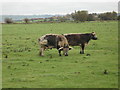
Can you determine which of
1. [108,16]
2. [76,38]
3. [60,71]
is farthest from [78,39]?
[108,16]

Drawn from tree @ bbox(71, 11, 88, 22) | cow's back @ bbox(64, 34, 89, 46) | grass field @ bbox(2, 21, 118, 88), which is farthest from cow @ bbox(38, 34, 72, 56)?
tree @ bbox(71, 11, 88, 22)

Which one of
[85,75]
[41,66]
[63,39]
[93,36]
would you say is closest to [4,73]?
[41,66]

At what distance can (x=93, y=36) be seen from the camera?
23703mm

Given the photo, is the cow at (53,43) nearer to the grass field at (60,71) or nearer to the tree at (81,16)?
the grass field at (60,71)

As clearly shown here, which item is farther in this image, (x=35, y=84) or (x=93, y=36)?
(x=93, y=36)

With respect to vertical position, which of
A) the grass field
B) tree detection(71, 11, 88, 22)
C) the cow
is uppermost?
tree detection(71, 11, 88, 22)

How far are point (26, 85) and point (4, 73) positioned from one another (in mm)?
2963

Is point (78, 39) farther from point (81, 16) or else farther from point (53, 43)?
point (81, 16)

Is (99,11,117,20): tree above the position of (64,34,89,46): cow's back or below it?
above

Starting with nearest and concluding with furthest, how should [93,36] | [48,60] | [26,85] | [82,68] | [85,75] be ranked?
[26,85] → [85,75] → [82,68] → [48,60] → [93,36]

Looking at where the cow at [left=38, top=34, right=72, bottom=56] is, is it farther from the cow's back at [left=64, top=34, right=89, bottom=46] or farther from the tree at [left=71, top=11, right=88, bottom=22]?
the tree at [left=71, top=11, right=88, bottom=22]

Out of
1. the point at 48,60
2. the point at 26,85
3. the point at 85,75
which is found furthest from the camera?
the point at 48,60

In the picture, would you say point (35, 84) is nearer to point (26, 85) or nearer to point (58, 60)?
point (26, 85)

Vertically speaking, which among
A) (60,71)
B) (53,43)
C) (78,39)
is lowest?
(60,71)
